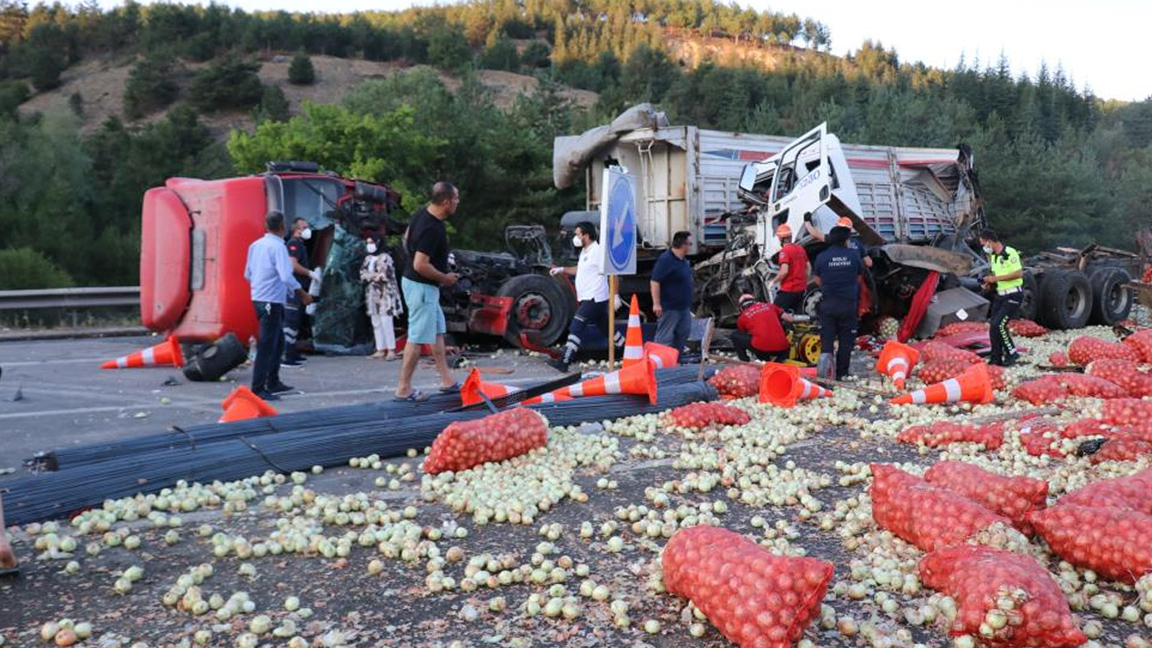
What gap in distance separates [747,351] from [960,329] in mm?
3516

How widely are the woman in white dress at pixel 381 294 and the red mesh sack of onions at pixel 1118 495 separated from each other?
9085mm

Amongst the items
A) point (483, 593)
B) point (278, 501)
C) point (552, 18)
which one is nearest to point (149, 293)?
point (278, 501)

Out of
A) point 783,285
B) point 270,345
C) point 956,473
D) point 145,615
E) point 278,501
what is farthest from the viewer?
point 783,285

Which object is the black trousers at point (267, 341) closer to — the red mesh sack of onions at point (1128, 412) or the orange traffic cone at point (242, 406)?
the orange traffic cone at point (242, 406)

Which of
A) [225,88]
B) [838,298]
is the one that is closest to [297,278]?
[838,298]

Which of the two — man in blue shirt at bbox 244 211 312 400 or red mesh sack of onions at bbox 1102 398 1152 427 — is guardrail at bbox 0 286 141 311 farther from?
red mesh sack of onions at bbox 1102 398 1152 427

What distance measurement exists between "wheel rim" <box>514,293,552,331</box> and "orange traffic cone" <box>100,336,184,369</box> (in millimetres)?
4617

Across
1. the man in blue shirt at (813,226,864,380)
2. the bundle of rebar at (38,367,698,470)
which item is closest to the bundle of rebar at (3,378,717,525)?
the bundle of rebar at (38,367,698,470)

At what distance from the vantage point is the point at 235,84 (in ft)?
224

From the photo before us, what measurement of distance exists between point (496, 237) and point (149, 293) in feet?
55.4

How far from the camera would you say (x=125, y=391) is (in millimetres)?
9141

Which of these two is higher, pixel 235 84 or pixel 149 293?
pixel 235 84

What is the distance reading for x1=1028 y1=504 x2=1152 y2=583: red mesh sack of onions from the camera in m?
→ 3.59

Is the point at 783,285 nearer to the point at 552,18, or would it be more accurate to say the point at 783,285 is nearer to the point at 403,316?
the point at 403,316
